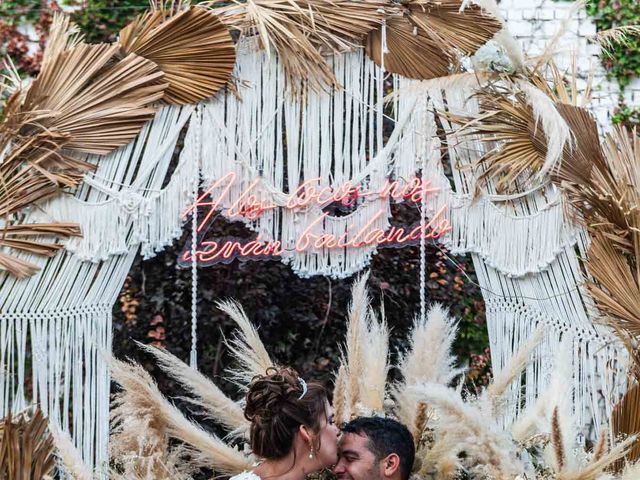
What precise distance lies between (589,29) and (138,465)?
3850 millimetres

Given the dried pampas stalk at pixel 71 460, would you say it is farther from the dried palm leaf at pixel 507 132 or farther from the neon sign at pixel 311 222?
the dried palm leaf at pixel 507 132

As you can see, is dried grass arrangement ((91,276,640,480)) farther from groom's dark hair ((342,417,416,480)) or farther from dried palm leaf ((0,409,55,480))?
dried palm leaf ((0,409,55,480))

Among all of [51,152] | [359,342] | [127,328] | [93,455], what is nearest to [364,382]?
[359,342]

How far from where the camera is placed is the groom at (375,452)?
2.75 metres

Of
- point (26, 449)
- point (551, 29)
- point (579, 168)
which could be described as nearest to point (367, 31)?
point (579, 168)

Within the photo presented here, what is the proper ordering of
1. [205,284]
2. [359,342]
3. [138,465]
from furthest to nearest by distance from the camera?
[205,284] < [359,342] < [138,465]

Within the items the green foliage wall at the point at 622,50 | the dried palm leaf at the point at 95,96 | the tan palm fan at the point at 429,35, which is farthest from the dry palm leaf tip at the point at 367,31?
the green foliage wall at the point at 622,50

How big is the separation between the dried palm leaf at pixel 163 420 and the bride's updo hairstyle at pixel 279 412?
1.19ft

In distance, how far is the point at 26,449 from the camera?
122 inches

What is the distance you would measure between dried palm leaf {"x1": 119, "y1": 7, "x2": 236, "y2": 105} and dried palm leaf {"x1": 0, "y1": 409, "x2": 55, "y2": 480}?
1.30 meters

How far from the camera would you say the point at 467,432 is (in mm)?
2512

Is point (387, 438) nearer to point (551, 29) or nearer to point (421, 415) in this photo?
point (421, 415)

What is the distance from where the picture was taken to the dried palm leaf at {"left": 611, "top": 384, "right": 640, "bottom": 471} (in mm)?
3205

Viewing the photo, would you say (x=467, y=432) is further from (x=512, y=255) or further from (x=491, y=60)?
(x=491, y=60)
